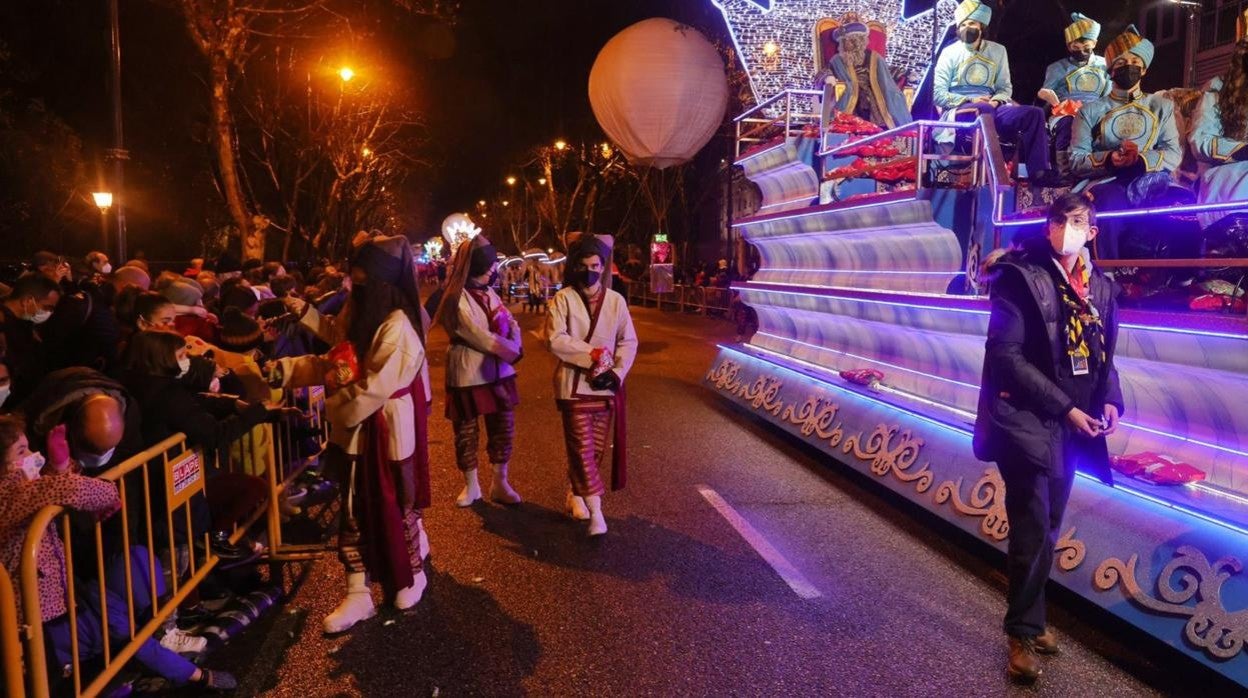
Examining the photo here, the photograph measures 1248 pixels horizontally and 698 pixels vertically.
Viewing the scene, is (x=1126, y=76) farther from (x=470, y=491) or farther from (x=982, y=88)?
(x=470, y=491)

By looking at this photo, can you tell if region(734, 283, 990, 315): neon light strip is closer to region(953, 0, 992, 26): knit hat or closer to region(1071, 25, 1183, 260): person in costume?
region(1071, 25, 1183, 260): person in costume

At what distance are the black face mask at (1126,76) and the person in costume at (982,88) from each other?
0.73 meters

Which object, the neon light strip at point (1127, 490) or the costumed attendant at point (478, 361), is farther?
the costumed attendant at point (478, 361)

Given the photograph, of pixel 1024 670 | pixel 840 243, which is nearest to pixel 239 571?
pixel 1024 670

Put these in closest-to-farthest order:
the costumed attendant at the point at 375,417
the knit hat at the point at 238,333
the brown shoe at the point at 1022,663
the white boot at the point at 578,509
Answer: the brown shoe at the point at 1022,663
the costumed attendant at the point at 375,417
the white boot at the point at 578,509
the knit hat at the point at 238,333

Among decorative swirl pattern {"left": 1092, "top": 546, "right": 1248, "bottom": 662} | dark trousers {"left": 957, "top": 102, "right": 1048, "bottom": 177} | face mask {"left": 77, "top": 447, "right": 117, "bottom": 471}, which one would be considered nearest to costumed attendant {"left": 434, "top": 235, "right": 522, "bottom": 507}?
face mask {"left": 77, "top": 447, "right": 117, "bottom": 471}

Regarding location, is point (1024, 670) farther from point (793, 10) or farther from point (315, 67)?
point (315, 67)

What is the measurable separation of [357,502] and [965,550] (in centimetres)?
370

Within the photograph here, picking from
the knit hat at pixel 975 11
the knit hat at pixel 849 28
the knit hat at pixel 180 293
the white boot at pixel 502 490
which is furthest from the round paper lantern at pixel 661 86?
the knit hat at pixel 180 293

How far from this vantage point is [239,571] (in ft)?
15.8

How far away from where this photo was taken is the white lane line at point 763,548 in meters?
4.75

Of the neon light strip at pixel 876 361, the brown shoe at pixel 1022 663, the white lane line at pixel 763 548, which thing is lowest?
the white lane line at pixel 763 548

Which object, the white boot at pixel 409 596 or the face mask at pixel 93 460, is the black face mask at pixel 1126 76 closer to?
the white boot at pixel 409 596

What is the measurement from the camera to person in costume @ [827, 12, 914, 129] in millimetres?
9453
